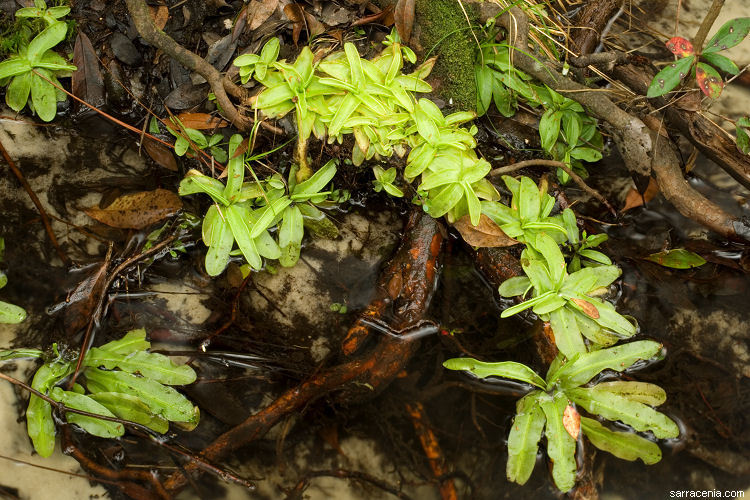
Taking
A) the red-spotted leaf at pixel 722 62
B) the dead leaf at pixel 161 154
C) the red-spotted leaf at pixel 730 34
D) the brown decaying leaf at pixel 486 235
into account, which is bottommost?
the dead leaf at pixel 161 154

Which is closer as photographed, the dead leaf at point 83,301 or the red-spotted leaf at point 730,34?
the red-spotted leaf at point 730,34

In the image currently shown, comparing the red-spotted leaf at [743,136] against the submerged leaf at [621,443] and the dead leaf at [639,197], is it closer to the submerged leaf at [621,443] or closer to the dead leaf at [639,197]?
the dead leaf at [639,197]

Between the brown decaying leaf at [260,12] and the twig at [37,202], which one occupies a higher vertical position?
the brown decaying leaf at [260,12]

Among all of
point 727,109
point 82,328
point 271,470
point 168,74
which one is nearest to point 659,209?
point 727,109

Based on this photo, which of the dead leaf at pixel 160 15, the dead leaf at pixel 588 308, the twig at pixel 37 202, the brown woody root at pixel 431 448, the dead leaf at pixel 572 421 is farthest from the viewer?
the dead leaf at pixel 160 15

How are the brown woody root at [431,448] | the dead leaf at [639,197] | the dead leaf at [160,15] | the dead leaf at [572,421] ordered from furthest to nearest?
the dead leaf at [639,197] → the dead leaf at [160,15] → the brown woody root at [431,448] → the dead leaf at [572,421]

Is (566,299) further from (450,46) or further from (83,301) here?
(83,301)

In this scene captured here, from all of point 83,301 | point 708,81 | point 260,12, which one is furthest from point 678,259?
point 83,301

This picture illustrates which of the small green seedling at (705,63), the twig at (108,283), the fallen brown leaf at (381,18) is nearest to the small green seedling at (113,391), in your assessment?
the twig at (108,283)
